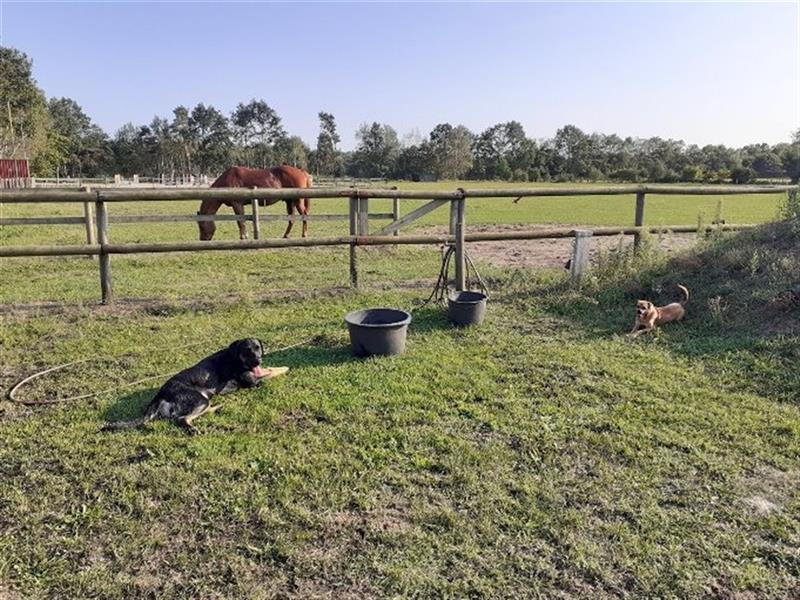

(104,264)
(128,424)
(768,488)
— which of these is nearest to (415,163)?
(104,264)

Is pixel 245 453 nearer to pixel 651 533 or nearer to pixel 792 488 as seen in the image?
pixel 651 533

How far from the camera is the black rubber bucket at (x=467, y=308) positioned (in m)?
5.46

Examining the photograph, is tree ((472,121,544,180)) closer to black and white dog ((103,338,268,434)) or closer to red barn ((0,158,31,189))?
red barn ((0,158,31,189))

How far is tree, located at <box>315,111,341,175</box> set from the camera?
77.1 meters

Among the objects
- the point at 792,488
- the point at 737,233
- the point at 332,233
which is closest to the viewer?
the point at 792,488

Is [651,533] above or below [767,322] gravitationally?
below

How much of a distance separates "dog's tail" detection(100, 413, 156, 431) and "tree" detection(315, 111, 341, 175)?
76.2m

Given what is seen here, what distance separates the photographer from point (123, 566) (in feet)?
7.47

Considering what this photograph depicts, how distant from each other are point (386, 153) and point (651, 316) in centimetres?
7788

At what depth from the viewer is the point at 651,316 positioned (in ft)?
17.5

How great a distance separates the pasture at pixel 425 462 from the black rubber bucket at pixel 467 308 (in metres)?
0.19

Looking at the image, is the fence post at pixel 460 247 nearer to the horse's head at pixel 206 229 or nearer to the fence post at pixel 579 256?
the fence post at pixel 579 256

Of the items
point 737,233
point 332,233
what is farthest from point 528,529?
point 332,233

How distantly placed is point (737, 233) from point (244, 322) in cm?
633
